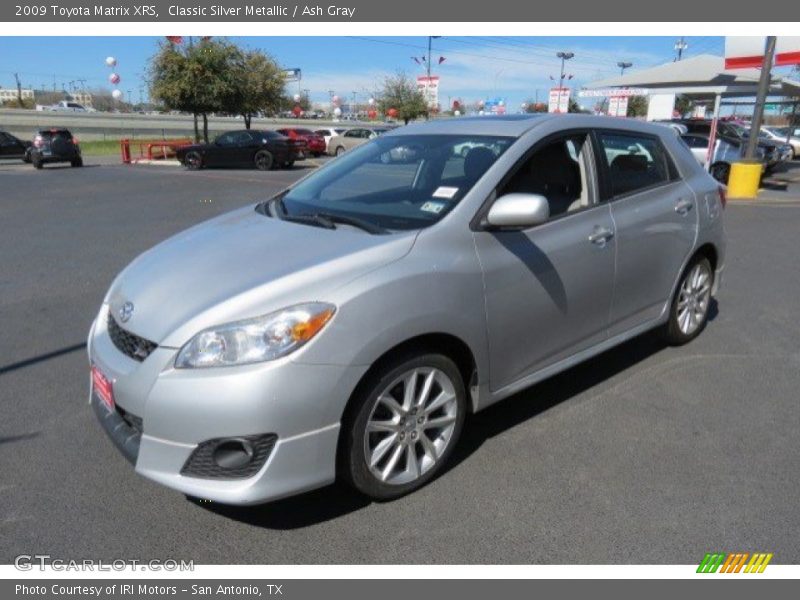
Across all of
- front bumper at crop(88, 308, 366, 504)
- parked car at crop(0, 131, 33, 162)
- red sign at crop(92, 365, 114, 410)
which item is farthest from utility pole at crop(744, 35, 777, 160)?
parked car at crop(0, 131, 33, 162)

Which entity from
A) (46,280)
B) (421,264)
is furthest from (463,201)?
(46,280)

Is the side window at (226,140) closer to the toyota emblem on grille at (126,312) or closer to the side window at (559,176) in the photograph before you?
the side window at (559,176)

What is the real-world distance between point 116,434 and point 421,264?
4.87 feet

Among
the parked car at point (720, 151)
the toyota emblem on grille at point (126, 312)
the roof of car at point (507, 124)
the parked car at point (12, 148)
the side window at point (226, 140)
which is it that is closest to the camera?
the toyota emblem on grille at point (126, 312)

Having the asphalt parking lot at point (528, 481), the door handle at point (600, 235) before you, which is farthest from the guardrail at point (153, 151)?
the door handle at point (600, 235)

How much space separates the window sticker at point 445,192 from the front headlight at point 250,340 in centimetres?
109

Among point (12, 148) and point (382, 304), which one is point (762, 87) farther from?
point (12, 148)

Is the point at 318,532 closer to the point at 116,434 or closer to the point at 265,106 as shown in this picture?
the point at 116,434

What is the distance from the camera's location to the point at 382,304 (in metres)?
2.66

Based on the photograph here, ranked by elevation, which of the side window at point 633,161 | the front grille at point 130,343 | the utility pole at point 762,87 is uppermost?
the utility pole at point 762,87

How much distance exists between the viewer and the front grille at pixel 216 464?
2.48m

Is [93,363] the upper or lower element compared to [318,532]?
upper

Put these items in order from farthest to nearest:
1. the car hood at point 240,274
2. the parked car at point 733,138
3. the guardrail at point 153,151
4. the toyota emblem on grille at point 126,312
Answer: the guardrail at point 153,151 → the parked car at point 733,138 → the toyota emblem on grille at point 126,312 → the car hood at point 240,274

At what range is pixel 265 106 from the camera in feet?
115
